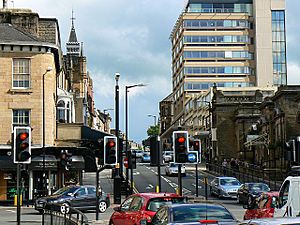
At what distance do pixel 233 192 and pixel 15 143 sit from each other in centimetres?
2569

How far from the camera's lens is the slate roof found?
4616cm

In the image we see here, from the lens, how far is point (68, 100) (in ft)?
199

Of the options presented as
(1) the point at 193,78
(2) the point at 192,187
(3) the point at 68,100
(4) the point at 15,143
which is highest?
(1) the point at 193,78

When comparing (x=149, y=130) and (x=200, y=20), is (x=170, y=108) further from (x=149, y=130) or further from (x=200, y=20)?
(x=200, y=20)

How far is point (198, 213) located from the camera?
1418cm

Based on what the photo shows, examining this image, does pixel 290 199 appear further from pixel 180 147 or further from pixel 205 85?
pixel 205 85

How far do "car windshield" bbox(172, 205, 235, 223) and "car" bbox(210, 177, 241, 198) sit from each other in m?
30.3

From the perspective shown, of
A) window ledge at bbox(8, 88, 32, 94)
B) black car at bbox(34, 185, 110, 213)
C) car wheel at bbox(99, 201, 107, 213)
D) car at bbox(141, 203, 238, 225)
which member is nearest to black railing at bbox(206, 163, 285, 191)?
window ledge at bbox(8, 88, 32, 94)

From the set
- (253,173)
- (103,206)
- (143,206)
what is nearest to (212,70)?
(253,173)

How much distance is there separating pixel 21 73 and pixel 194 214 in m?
33.4

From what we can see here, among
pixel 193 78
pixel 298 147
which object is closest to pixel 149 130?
pixel 193 78

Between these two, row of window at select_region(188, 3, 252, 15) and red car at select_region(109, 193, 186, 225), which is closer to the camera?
red car at select_region(109, 193, 186, 225)

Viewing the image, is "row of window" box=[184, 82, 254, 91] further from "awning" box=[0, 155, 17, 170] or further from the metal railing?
the metal railing

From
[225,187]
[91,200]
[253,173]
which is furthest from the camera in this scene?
[253,173]
